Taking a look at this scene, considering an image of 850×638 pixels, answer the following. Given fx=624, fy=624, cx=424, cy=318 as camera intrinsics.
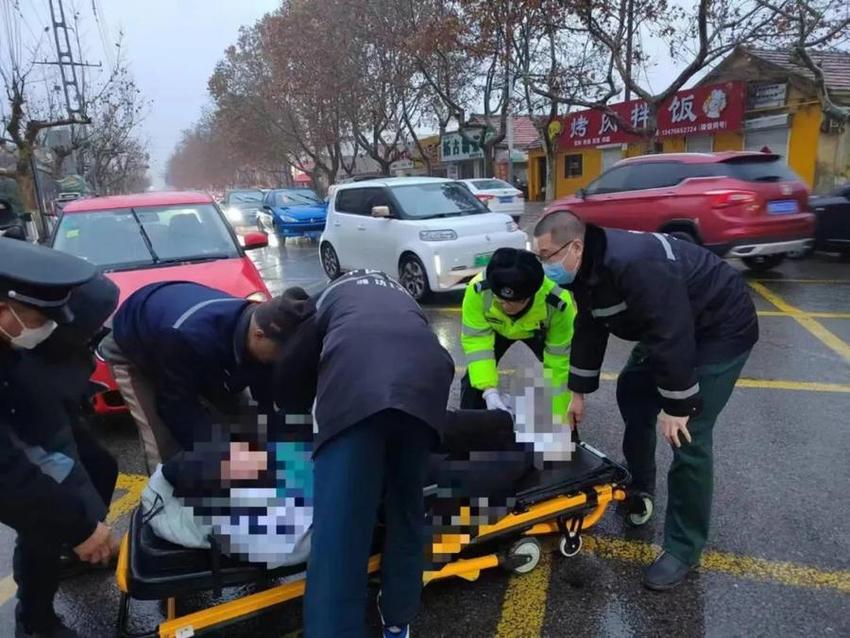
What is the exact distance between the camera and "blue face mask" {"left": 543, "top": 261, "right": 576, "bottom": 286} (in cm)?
250

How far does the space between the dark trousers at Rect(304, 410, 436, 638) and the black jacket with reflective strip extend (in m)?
0.95

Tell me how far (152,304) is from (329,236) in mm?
7249

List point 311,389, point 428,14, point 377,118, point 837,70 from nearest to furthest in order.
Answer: point 311,389
point 837,70
point 428,14
point 377,118

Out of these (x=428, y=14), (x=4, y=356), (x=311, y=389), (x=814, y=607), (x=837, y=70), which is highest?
(x=428, y=14)

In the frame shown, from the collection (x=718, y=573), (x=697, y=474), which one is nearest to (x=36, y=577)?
(x=697, y=474)

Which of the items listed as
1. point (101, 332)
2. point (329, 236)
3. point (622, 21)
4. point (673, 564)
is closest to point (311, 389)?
point (101, 332)

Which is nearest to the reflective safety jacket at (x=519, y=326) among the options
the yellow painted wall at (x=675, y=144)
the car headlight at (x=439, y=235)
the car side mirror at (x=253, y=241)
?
the car side mirror at (x=253, y=241)

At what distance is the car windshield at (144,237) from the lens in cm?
482

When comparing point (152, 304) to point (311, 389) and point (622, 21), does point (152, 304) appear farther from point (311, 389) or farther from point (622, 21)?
point (622, 21)

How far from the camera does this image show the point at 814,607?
234cm

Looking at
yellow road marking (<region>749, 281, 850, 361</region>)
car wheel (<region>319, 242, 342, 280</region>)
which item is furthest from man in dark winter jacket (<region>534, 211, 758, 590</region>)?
car wheel (<region>319, 242, 342, 280</region>)

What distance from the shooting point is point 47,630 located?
7.45 ft

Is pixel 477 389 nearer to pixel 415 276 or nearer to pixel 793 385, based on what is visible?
pixel 793 385

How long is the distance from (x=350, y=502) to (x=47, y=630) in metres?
1.41
